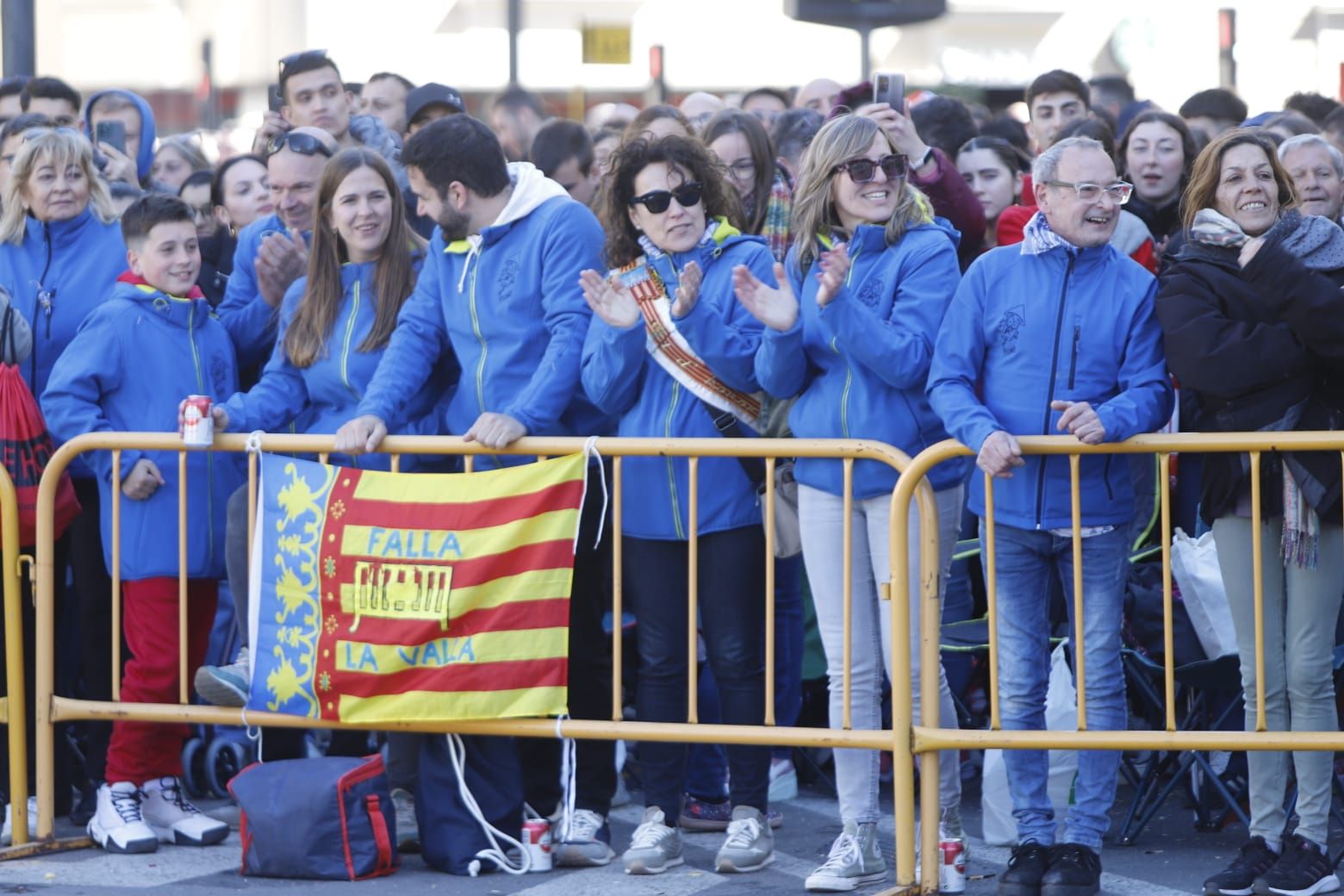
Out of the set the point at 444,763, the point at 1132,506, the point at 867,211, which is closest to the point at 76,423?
the point at 444,763

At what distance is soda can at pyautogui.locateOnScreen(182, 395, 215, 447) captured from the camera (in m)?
6.32

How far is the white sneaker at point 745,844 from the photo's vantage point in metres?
6.16

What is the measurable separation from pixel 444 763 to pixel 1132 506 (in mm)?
2312

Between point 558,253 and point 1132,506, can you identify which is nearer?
point 1132,506

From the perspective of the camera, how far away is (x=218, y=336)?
22.7 feet

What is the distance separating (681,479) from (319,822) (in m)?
1.56

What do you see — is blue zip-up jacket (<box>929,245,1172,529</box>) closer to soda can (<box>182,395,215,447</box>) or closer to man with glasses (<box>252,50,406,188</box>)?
soda can (<box>182,395,215,447</box>)

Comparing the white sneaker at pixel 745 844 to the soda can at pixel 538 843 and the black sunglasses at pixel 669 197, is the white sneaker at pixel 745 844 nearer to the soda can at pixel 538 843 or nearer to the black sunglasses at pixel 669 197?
the soda can at pixel 538 843

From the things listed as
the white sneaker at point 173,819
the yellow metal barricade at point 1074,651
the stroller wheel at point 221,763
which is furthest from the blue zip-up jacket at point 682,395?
the stroller wheel at point 221,763

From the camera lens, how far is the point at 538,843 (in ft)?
20.6

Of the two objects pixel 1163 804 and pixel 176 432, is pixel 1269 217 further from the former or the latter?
pixel 176 432

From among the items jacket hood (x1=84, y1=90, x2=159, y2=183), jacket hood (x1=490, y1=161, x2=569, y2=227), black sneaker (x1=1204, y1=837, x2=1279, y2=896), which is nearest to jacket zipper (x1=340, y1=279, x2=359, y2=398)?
jacket hood (x1=490, y1=161, x2=569, y2=227)

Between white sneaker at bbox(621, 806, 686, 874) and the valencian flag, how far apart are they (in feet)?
1.50

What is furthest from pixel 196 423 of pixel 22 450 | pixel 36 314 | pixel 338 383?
pixel 36 314
